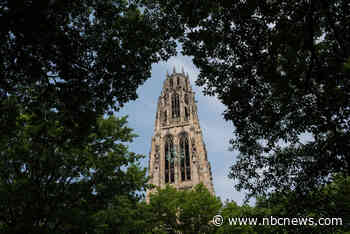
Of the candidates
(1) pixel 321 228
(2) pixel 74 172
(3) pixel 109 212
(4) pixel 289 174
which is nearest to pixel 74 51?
(2) pixel 74 172

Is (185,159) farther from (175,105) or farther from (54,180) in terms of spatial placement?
(54,180)

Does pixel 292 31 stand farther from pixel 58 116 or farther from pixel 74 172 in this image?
pixel 74 172

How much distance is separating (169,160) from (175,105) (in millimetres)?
14156

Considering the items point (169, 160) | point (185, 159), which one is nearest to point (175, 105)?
point (185, 159)

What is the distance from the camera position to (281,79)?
6703 mm

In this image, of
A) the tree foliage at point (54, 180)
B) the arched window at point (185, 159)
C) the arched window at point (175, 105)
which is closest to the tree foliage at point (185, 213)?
the tree foliage at point (54, 180)

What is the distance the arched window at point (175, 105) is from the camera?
4819 centimetres

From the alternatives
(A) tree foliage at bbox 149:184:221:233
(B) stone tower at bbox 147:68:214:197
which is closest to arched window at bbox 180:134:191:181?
(B) stone tower at bbox 147:68:214:197

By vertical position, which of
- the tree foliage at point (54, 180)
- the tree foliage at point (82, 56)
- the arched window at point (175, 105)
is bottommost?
the tree foliage at point (54, 180)

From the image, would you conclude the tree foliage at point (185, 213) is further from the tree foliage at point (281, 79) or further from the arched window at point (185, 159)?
the arched window at point (185, 159)

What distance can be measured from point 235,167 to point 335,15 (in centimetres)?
544

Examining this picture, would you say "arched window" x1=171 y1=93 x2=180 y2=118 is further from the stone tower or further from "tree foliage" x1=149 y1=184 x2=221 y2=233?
"tree foliage" x1=149 y1=184 x2=221 y2=233

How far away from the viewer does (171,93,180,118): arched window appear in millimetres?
48188

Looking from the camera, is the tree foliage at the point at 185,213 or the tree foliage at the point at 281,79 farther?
the tree foliage at the point at 185,213
